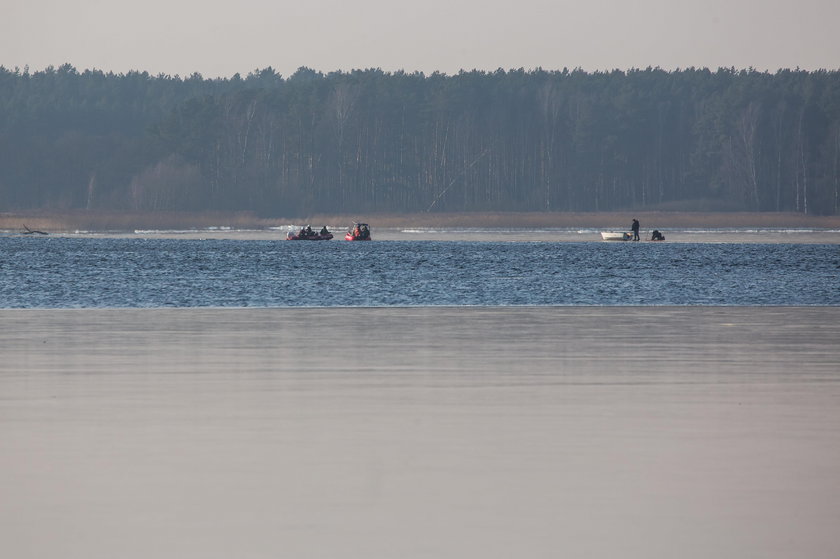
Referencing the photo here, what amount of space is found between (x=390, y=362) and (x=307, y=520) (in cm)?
1171

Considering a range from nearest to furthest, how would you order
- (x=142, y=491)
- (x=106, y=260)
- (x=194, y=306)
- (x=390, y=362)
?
(x=142, y=491), (x=390, y=362), (x=194, y=306), (x=106, y=260)

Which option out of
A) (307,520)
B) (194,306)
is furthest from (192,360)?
(194,306)

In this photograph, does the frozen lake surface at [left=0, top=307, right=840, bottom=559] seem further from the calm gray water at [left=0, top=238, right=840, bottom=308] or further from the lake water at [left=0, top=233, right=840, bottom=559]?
the calm gray water at [left=0, top=238, right=840, bottom=308]

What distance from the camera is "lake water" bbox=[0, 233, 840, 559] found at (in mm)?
10094

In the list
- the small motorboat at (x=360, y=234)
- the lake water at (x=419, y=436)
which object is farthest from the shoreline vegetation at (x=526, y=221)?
the lake water at (x=419, y=436)

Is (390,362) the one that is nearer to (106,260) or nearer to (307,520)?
(307,520)

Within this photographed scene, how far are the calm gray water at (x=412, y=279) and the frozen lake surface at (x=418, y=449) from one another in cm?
1951

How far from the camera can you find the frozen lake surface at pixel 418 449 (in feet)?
32.9

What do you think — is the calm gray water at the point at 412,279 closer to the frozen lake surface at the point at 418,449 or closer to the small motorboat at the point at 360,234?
the frozen lake surface at the point at 418,449

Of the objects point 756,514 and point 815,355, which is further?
point 815,355

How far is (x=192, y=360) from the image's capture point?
73.3ft

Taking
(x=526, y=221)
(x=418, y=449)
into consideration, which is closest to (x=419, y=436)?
(x=418, y=449)

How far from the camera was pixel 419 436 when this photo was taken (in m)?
14.5

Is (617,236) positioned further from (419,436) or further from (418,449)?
(418,449)
